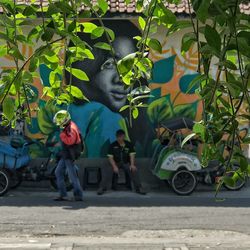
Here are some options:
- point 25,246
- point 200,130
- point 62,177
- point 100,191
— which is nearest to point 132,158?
point 100,191

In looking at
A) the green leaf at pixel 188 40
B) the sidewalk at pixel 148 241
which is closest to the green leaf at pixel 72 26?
the green leaf at pixel 188 40

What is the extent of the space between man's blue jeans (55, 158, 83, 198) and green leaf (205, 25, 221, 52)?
10.0 metres

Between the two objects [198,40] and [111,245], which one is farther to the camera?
[111,245]

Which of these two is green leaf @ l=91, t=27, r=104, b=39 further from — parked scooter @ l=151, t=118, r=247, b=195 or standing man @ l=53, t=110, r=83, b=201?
parked scooter @ l=151, t=118, r=247, b=195

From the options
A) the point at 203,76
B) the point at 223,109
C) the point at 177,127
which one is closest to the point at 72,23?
the point at 203,76

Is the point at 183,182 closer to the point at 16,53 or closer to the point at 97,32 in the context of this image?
the point at 97,32

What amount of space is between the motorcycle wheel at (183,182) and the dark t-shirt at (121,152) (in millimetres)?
1152

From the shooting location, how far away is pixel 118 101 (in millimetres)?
13977

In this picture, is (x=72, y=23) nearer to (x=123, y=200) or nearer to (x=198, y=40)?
(x=198, y=40)

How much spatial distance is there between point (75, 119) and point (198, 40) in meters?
12.1

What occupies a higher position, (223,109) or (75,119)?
(223,109)

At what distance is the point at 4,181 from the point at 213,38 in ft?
36.4

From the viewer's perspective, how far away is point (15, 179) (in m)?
12.8

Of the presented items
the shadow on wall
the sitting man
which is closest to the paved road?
the sitting man
